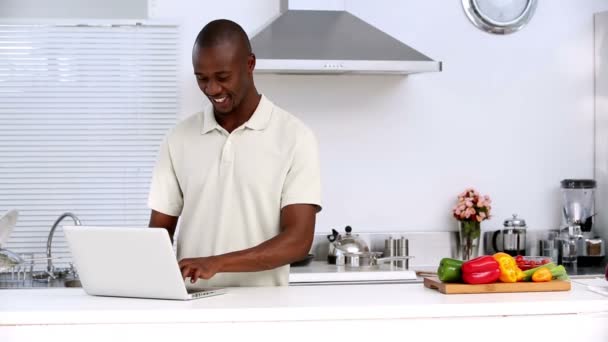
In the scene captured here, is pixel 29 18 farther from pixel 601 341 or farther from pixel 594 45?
pixel 601 341

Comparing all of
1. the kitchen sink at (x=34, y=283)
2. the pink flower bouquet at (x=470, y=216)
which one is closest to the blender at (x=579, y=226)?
the pink flower bouquet at (x=470, y=216)

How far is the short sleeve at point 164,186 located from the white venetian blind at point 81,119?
6.12ft

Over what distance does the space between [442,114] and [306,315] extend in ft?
8.92

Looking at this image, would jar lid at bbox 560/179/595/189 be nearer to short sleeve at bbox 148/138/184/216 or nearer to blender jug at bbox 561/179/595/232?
blender jug at bbox 561/179/595/232

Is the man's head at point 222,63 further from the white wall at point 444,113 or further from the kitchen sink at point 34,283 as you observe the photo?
the white wall at point 444,113

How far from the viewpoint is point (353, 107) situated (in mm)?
4762

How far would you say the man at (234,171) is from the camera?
106 inches

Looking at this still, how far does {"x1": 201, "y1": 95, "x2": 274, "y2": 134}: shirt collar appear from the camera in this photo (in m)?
2.78

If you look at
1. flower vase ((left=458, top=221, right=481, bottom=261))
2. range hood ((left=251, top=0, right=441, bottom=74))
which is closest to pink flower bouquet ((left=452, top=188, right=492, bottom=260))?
flower vase ((left=458, top=221, right=481, bottom=261))

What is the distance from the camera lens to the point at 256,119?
2.79 meters

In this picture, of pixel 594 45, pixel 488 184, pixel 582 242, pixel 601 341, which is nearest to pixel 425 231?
pixel 488 184

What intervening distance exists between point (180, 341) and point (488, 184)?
9.49 feet

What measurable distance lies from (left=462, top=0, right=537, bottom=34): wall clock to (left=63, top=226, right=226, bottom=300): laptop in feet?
9.18

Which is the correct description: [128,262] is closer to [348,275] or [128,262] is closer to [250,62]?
[250,62]
